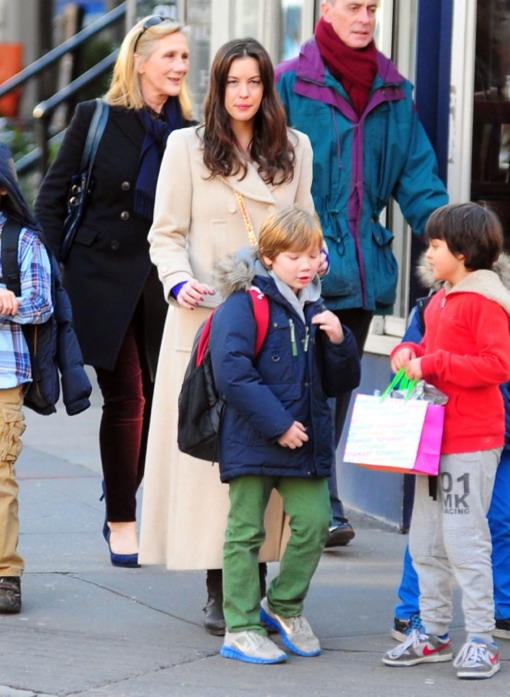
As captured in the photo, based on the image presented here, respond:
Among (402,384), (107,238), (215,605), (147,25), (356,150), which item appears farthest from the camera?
(356,150)

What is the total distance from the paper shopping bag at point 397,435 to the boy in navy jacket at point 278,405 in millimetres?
166

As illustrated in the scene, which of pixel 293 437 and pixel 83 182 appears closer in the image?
pixel 293 437

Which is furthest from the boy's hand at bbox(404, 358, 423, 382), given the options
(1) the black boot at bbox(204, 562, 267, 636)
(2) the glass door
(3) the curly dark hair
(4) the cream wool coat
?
(2) the glass door

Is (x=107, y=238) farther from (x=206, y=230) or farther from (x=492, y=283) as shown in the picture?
(x=492, y=283)

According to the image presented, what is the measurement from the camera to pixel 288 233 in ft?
15.8

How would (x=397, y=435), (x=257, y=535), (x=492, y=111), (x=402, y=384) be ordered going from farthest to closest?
(x=492, y=111) → (x=257, y=535) → (x=402, y=384) → (x=397, y=435)

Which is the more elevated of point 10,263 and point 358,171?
point 358,171

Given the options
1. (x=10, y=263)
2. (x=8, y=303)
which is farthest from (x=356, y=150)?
(x=8, y=303)

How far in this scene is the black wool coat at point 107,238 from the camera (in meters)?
6.07

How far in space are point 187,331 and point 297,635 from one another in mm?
1069

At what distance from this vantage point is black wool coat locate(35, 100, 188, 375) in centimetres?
607

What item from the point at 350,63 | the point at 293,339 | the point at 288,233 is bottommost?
the point at 293,339

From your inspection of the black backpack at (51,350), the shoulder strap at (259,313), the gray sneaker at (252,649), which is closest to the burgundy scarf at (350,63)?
the black backpack at (51,350)

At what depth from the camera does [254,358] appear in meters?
4.82
